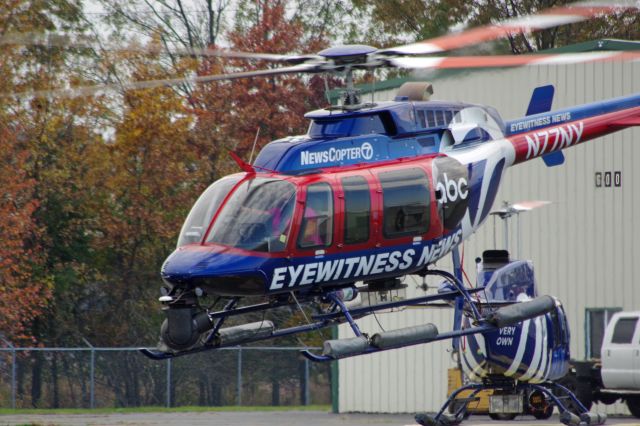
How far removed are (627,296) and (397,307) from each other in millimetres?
11009

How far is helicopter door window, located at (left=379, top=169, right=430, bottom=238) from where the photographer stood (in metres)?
15.9

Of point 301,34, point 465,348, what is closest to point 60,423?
A: point 465,348

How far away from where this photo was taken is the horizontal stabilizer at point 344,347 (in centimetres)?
1472

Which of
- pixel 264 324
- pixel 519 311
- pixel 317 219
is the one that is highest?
pixel 317 219

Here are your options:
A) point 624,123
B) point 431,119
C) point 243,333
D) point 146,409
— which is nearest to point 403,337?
point 243,333

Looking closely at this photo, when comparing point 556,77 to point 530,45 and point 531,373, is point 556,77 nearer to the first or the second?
point 531,373

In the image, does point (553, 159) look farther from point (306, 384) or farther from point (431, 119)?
point (306, 384)

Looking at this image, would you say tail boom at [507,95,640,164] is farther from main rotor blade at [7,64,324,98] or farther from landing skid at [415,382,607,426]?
main rotor blade at [7,64,324,98]

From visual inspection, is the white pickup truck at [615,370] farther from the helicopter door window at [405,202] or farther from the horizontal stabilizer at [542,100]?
the helicopter door window at [405,202]

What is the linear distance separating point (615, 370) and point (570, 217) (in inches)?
163

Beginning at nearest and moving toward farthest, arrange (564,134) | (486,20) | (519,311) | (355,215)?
(355,215) < (519,311) < (564,134) < (486,20)

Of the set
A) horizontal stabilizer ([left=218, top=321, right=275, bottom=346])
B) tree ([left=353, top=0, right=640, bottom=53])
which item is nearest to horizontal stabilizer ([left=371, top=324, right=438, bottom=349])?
horizontal stabilizer ([left=218, top=321, right=275, bottom=346])

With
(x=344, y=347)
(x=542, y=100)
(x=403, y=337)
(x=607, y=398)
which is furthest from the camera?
(x=607, y=398)

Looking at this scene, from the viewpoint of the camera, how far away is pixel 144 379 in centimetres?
3180
